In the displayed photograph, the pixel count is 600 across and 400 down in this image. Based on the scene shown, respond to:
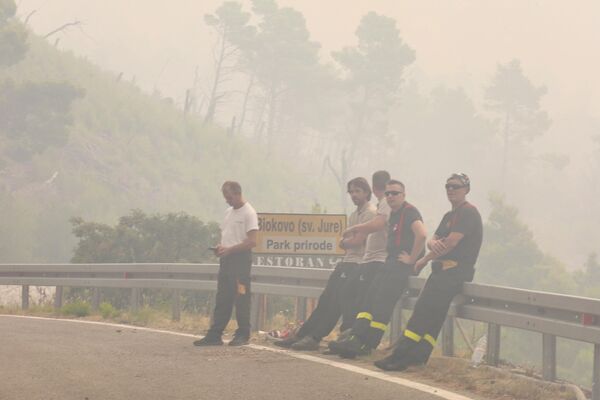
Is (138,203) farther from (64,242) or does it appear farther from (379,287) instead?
(379,287)

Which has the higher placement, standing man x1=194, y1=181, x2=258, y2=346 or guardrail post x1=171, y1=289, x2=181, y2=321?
standing man x1=194, y1=181, x2=258, y2=346

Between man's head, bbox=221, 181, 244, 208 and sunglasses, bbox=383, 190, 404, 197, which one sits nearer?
sunglasses, bbox=383, 190, 404, 197

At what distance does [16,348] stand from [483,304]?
434 centimetres

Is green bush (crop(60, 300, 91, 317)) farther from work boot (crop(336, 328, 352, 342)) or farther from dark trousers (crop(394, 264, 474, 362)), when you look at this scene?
dark trousers (crop(394, 264, 474, 362))

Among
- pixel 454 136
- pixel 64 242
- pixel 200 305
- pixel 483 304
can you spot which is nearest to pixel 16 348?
pixel 483 304

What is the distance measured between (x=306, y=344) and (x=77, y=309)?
18.2 feet

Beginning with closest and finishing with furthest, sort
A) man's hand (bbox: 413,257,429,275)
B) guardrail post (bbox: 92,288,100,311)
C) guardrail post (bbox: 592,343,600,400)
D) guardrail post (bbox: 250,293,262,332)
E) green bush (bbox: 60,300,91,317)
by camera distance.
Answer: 1. guardrail post (bbox: 592,343,600,400)
2. man's hand (bbox: 413,257,429,275)
3. guardrail post (bbox: 250,293,262,332)
4. green bush (bbox: 60,300,91,317)
5. guardrail post (bbox: 92,288,100,311)

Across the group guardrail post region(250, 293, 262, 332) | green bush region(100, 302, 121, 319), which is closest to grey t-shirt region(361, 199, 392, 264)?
guardrail post region(250, 293, 262, 332)

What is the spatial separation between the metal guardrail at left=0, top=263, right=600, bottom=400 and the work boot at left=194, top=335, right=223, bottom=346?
1325mm

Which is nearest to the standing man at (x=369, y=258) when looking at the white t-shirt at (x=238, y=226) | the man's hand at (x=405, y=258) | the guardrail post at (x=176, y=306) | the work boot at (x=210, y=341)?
the man's hand at (x=405, y=258)

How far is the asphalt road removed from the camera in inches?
309

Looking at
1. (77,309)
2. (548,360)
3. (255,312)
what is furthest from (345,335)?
(77,309)

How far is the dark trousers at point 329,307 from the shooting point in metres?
10.9

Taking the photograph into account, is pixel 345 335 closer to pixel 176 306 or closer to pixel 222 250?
pixel 222 250
